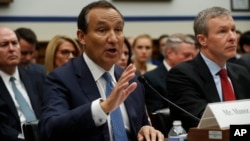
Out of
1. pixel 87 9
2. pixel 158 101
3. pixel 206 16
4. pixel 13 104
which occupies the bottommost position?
pixel 158 101

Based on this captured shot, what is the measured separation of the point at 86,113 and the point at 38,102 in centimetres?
187

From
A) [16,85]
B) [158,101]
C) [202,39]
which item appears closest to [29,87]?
[16,85]

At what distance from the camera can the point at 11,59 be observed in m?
4.05

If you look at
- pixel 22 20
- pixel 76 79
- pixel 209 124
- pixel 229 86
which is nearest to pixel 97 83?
pixel 76 79

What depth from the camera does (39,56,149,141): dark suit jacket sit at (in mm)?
2270

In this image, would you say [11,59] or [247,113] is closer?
[247,113]

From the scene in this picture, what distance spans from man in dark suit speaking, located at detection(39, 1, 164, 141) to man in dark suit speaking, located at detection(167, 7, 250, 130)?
47cm

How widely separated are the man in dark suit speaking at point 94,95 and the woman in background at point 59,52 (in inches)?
82.5

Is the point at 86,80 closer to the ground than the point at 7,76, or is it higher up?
higher up

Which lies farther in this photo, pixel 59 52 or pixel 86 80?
pixel 59 52

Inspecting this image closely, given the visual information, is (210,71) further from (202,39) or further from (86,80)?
(86,80)

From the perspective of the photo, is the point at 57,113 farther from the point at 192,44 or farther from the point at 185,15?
the point at 185,15

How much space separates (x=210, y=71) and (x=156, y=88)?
1697 mm

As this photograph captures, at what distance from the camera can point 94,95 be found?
247 centimetres
